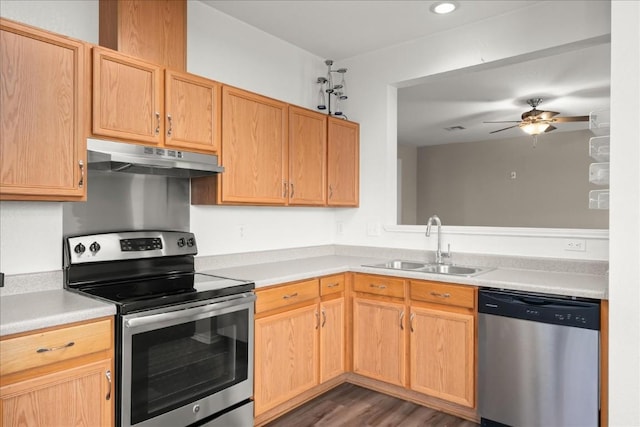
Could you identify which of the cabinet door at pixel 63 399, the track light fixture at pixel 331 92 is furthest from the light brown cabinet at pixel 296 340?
the track light fixture at pixel 331 92

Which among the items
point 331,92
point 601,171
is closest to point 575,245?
point 601,171

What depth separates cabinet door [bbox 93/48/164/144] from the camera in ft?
6.82

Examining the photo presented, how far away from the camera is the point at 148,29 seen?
2.39m

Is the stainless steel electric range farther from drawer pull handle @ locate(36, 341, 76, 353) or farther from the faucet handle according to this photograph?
the faucet handle

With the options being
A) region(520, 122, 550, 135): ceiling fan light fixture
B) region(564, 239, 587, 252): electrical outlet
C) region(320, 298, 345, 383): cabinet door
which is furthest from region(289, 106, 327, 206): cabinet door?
region(520, 122, 550, 135): ceiling fan light fixture

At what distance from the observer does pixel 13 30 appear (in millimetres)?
1819

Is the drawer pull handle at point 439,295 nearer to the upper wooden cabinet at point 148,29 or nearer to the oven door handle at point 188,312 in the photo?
the oven door handle at point 188,312

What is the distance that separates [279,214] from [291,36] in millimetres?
1385

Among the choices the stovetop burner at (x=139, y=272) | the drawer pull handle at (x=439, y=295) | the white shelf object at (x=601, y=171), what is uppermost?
the white shelf object at (x=601, y=171)

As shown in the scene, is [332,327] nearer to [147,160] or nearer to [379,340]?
[379,340]

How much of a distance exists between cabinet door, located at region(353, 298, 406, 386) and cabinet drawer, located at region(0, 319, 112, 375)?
1742 millimetres

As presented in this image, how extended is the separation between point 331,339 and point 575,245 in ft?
5.60

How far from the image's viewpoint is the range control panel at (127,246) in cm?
222

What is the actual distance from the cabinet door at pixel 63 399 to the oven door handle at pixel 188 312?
0.62 feet
